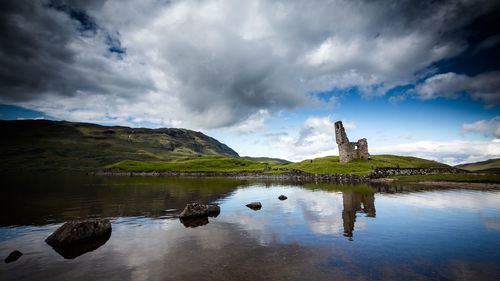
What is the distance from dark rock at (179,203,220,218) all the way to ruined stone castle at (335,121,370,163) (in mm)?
88186

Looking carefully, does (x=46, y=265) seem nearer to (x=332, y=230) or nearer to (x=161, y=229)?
(x=161, y=229)

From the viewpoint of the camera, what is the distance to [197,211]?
96.3ft

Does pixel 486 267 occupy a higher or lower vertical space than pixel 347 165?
lower

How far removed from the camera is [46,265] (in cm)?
1502

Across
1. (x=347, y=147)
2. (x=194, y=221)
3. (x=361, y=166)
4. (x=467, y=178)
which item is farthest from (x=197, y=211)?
(x=347, y=147)

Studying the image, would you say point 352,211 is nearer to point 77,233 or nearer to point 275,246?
point 275,246

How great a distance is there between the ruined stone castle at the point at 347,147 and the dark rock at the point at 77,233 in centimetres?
10071

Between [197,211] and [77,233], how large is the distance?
1216cm

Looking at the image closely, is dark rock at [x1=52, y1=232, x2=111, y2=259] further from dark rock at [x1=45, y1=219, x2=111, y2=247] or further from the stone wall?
the stone wall

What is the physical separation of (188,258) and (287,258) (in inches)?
241

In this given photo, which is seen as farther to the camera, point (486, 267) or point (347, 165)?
point (347, 165)

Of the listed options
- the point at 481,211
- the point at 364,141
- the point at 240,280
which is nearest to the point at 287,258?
the point at 240,280

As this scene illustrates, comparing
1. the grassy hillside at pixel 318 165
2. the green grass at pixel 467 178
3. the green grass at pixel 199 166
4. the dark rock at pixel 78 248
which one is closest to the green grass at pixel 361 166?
the grassy hillside at pixel 318 165

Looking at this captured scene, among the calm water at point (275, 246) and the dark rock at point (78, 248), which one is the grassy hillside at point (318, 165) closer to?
the calm water at point (275, 246)
